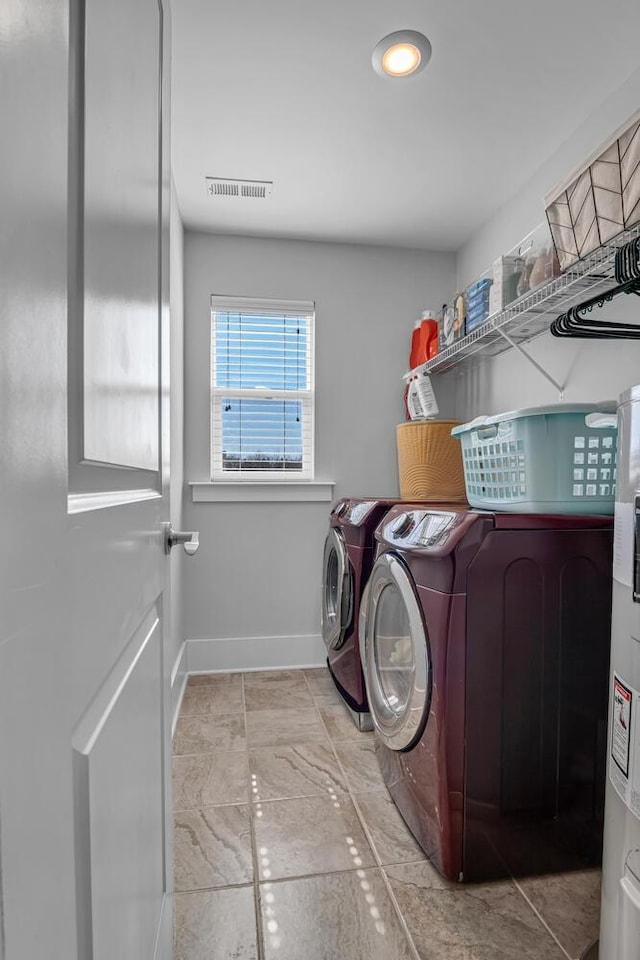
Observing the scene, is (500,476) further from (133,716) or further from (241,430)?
(241,430)

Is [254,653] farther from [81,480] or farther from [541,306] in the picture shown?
[81,480]

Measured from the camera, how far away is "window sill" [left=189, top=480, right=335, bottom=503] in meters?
2.87

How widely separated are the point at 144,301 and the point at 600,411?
120 cm

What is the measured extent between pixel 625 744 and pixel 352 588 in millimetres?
1323

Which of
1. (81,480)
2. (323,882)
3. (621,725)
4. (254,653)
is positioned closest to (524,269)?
(621,725)

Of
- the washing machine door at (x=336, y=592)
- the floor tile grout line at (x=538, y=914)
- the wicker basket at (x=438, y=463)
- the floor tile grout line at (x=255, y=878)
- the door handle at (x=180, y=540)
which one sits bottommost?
the floor tile grout line at (x=255, y=878)

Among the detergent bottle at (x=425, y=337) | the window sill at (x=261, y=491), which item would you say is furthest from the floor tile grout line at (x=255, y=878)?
the detergent bottle at (x=425, y=337)

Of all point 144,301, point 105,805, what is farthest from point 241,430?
point 105,805

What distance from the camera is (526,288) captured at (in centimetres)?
191

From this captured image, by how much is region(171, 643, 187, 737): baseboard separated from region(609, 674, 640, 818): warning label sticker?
1.73 m

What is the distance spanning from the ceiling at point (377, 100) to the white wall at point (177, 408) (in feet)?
0.83

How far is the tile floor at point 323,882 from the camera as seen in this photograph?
4.02ft

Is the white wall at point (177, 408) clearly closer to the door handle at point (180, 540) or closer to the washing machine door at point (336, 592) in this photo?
the washing machine door at point (336, 592)

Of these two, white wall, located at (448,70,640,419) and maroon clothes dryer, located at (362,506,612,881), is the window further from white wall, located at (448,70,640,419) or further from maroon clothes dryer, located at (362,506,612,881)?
maroon clothes dryer, located at (362,506,612,881)
